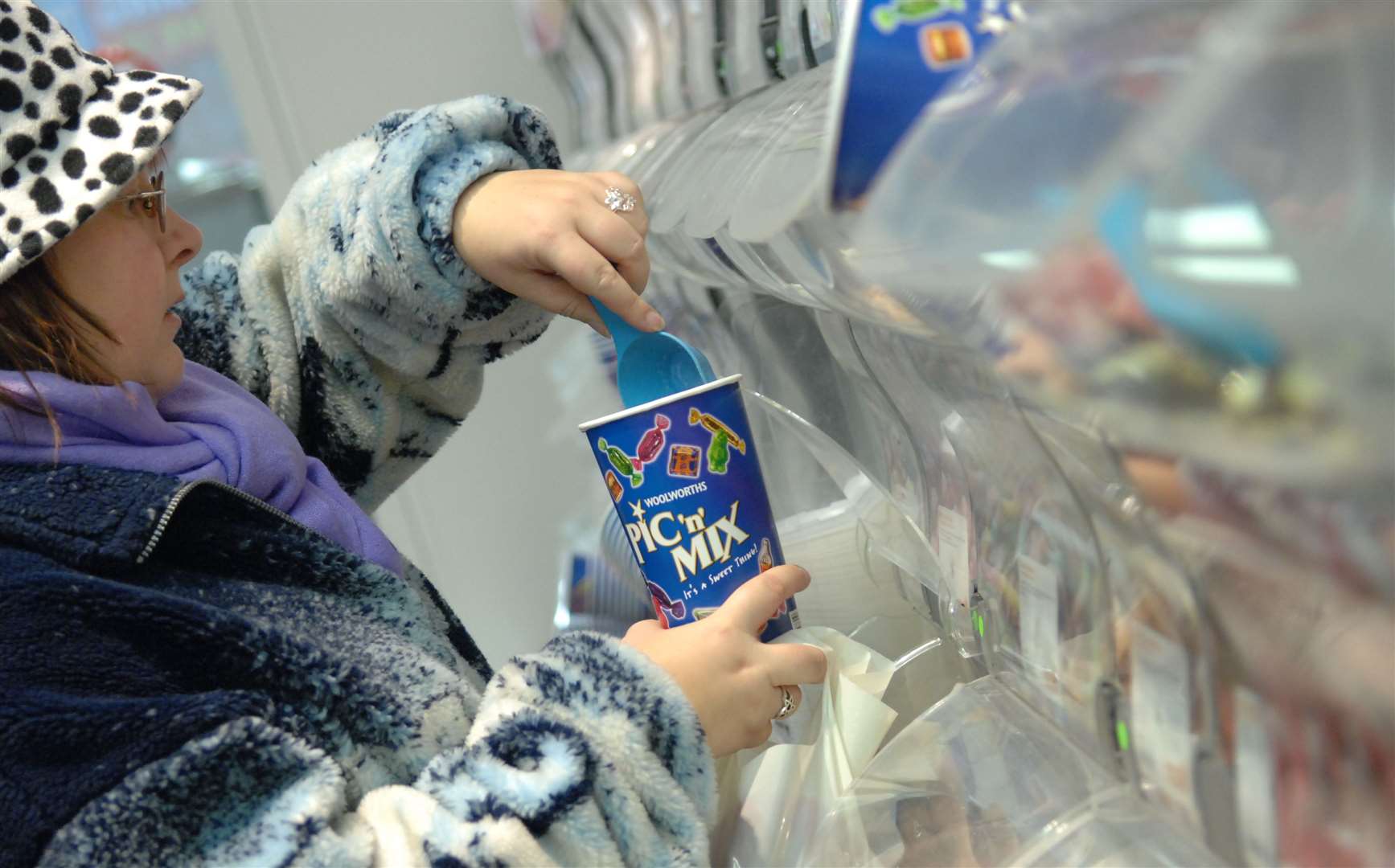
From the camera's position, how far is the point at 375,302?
0.85m

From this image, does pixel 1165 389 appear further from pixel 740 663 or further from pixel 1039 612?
pixel 740 663

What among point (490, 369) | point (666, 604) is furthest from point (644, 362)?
point (490, 369)

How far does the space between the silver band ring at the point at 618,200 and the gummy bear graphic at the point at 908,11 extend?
0.39 metres

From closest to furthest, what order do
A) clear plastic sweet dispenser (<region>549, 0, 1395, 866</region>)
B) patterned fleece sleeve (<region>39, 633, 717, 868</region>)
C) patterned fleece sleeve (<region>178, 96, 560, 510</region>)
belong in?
1. clear plastic sweet dispenser (<region>549, 0, 1395, 866</region>)
2. patterned fleece sleeve (<region>39, 633, 717, 868</region>)
3. patterned fleece sleeve (<region>178, 96, 560, 510</region>)

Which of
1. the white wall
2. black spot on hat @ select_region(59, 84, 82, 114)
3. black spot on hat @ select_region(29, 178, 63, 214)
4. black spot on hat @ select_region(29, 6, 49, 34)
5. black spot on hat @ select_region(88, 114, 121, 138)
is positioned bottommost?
the white wall

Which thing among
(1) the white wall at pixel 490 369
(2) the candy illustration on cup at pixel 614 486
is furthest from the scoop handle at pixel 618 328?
(1) the white wall at pixel 490 369

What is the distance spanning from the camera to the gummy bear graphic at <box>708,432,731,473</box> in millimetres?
578

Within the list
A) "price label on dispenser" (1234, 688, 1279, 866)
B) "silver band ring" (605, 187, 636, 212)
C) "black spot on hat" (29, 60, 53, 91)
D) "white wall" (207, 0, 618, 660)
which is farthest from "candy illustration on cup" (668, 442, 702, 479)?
"white wall" (207, 0, 618, 660)

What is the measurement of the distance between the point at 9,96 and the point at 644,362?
377 mm

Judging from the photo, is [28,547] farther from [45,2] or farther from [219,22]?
[45,2]

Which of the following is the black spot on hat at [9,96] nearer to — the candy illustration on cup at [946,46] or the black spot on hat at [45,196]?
the black spot on hat at [45,196]

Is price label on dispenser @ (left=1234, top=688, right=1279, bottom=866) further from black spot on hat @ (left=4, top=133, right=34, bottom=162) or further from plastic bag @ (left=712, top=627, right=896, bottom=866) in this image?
black spot on hat @ (left=4, top=133, right=34, bottom=162)

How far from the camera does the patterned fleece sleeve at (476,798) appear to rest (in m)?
0.53

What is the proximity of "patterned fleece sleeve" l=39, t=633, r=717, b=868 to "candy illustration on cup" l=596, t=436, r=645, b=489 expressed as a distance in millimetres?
95
